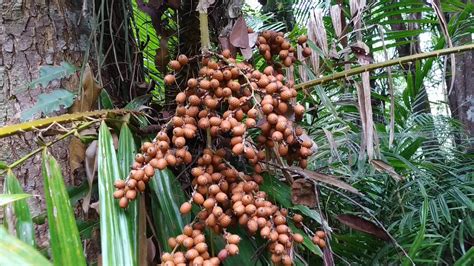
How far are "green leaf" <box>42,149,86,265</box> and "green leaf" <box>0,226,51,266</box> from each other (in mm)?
176

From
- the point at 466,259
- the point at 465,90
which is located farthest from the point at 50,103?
the point at 465,90

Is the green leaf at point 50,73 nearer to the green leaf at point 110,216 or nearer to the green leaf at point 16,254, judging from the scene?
the green leaf at point 110,216

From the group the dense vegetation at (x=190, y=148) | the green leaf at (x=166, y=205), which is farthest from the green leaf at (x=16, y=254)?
the green leaf at (x=166, y=205)

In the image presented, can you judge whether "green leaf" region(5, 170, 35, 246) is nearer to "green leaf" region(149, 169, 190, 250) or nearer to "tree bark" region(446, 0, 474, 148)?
"green leaf" region(149, 169, 190, 250)

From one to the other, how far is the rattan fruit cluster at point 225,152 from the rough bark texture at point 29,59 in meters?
0.29

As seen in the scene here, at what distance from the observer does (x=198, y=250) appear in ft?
1.66

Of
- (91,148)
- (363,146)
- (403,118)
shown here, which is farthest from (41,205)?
(403,118)

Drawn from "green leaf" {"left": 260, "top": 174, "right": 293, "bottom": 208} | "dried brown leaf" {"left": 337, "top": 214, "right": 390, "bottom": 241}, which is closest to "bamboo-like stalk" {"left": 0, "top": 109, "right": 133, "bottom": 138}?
"green leaf" {"left": 260, "top": 174, "right": 293, "bottom": 208}

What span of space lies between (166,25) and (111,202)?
0.39 metres

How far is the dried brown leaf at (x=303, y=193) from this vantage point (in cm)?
63

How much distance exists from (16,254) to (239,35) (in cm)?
46

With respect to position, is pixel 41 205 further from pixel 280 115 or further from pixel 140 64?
pixel 280 115

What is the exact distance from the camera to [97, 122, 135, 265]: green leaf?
49 centimetres

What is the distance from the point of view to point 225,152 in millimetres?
612
